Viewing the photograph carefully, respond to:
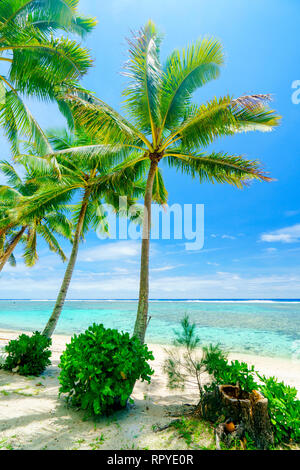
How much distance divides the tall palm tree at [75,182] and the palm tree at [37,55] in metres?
1.20

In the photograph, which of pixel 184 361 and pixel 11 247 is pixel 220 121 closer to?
pixel 184 361

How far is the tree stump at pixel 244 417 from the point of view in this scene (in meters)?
2.72

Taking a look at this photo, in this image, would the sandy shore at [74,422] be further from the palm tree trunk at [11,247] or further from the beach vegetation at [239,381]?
the palm tree trunk at [11,247]

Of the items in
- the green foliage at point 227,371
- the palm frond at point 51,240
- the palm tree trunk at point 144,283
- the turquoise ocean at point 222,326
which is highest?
the palm frond at point 51,240

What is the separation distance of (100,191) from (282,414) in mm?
6847

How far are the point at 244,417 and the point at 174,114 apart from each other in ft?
22.0

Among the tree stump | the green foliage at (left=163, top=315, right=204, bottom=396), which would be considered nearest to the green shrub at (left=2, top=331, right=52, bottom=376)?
the green foliage at (left=163, top=315, right=204, bottom=396)

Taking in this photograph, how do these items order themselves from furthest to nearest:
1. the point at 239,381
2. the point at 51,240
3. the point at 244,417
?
the point at 51,240, the point at 239,381, the point at 244,417

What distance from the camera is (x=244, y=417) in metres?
2.80

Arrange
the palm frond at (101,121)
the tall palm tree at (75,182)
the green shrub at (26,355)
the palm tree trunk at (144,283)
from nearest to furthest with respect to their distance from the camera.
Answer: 1. the palm tree trunk at (144,283)
2. the green shrub at (26,355)
3. the palm frond at (101,121)
4. the tall palm tree at (75,182)

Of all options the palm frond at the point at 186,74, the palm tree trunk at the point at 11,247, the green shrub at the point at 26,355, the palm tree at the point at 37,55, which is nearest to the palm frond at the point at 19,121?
the palm tree at the point at 37,55

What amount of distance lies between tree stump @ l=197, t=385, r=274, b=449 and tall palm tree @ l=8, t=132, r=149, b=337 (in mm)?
5706

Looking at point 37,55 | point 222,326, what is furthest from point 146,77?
point 222,326

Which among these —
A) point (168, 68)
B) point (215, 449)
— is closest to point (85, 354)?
point (215, 449)
